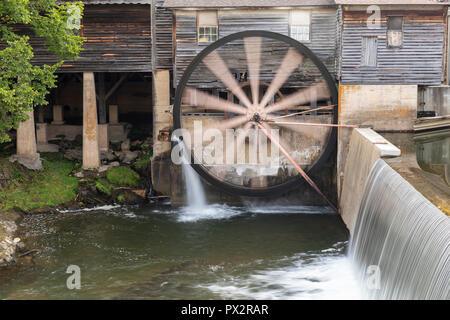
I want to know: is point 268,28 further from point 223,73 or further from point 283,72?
point 223,73

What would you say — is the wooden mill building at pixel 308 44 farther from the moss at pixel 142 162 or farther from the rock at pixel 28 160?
the rock at pixel 28 160

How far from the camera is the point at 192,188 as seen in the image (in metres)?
17.2

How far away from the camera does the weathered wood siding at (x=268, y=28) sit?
54.1 ft

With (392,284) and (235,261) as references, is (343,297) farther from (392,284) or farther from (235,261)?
(235,261)

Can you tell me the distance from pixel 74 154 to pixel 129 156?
1.77 meters

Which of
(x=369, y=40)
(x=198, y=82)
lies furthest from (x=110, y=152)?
(x=369, y=40)

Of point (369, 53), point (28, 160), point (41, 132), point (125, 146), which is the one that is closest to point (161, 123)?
point (125, 146)

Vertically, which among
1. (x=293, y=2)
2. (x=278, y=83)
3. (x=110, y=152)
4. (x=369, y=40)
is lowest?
(x=110, y=152)

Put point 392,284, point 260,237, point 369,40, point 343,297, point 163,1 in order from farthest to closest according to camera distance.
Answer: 1. point 163,1
2. point 369,40
3. point 260,237
4. point 343,297
5. point 392,284

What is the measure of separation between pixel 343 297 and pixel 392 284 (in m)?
1.69

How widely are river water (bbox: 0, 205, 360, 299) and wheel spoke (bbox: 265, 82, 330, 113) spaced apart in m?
2.90

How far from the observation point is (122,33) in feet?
58.2

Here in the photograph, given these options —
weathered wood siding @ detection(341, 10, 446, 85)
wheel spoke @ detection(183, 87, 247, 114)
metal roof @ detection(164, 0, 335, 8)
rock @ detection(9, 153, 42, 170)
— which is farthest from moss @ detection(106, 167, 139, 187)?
weathered wood siding @ detection(341, 10, 446, 85)

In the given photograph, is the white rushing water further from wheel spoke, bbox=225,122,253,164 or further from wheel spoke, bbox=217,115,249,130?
wheel spoke, bbox=217,115,249,130
